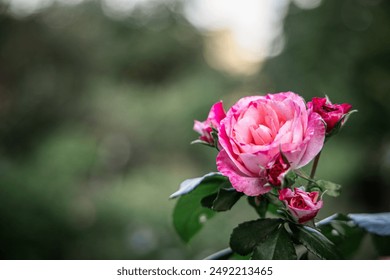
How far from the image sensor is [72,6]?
11.8ft

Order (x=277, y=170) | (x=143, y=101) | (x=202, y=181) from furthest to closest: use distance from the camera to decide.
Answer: (x=143, y=101) < (x=202, y=181) < (x=277, y=170)

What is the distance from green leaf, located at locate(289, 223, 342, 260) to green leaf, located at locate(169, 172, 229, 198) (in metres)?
0.09

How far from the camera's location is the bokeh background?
8.08 ft

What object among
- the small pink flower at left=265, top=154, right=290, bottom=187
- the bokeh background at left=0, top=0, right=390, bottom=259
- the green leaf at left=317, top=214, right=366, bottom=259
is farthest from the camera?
the bokeh background at left=0, top=0, right=390, bottom=259

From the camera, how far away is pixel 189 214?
0.50 meters

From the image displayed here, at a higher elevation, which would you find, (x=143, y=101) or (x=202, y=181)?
(x=143, y=101)

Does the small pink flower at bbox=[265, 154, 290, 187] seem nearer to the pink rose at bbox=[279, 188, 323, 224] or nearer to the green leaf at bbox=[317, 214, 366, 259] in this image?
the pink rose at bbox=[279, 188, 323, 224]

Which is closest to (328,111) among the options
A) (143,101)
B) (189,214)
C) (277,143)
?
(277,143)

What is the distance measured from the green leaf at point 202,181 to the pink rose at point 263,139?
6 cm

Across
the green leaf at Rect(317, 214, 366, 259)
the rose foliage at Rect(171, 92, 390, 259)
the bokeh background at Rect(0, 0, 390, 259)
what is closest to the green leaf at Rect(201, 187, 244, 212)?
the rose foliage at Rect(171, 92, 390, 259)

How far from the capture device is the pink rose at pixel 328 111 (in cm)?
35

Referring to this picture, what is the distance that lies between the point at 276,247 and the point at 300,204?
4 centimetres

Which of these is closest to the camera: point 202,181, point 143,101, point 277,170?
point 277,170

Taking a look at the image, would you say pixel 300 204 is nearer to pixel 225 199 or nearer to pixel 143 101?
pixel 225 199
